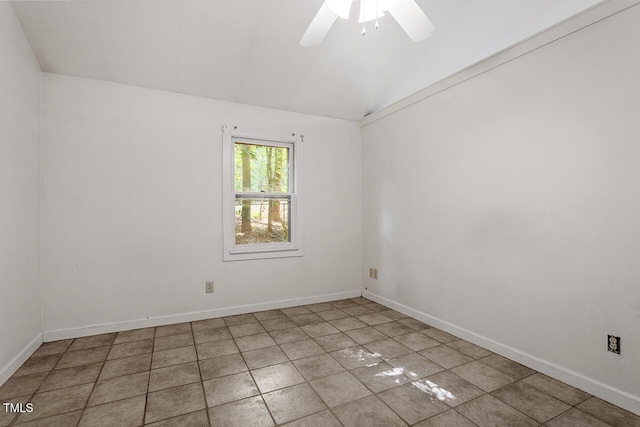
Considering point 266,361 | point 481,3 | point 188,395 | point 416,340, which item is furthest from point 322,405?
point 481,3

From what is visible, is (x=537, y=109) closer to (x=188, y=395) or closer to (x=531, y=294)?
(x=531, y=294)

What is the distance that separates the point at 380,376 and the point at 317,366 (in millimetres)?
453

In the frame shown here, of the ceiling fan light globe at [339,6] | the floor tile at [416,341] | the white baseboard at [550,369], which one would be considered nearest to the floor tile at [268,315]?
the floor tile at [416,341]

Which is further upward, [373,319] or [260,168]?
[260,168]

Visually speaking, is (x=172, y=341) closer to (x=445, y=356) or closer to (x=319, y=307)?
(x=319, y=307)

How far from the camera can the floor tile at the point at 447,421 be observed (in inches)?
63.9

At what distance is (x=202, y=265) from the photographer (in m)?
3.23

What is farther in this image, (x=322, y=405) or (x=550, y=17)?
(x=550, y=17)

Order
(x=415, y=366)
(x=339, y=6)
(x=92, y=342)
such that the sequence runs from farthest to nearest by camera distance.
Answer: (x=92, y=342) → (x=415, y=366) → (x=339, y=6)

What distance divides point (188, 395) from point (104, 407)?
1.47 feet

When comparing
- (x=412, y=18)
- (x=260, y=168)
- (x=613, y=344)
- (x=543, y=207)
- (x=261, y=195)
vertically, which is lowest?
(x=613, y=344)

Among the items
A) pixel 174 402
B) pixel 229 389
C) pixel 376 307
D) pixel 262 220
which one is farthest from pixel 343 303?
pixel 174 402

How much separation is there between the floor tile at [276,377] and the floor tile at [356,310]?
4.23 feet

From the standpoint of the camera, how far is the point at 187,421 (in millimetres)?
1648
